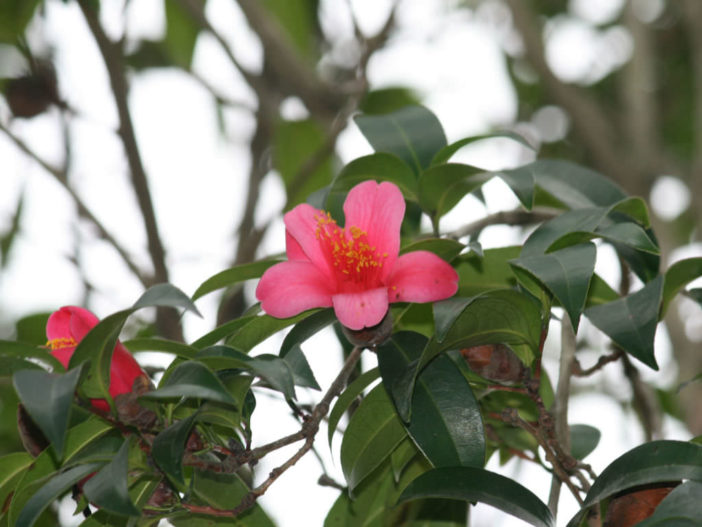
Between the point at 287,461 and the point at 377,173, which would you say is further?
the point at 377,173

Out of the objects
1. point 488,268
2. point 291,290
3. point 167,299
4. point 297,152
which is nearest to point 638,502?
point 488,268

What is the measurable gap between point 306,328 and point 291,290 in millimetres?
46

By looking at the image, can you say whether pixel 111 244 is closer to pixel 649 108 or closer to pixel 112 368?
pixel 112 368

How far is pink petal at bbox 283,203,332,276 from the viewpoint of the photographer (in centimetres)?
102

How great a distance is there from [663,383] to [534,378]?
62.7 inches

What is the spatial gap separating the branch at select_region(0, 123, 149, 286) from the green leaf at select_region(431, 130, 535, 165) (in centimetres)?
74

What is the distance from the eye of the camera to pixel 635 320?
33.9 inches

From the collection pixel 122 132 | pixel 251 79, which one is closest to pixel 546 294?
pixel 122 132

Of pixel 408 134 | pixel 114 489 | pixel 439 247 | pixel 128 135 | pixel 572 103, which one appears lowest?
pixel 114 489

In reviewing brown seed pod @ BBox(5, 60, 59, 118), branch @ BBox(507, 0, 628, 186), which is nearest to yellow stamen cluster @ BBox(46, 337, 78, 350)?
brown seed pod @ BBox(5, 60, 59, 118)

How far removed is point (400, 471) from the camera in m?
1.06

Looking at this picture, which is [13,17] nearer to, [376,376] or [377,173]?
[377,173]

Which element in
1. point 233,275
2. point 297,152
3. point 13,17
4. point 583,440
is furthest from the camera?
point 297,152

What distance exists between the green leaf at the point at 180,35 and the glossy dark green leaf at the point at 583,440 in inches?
56.0
